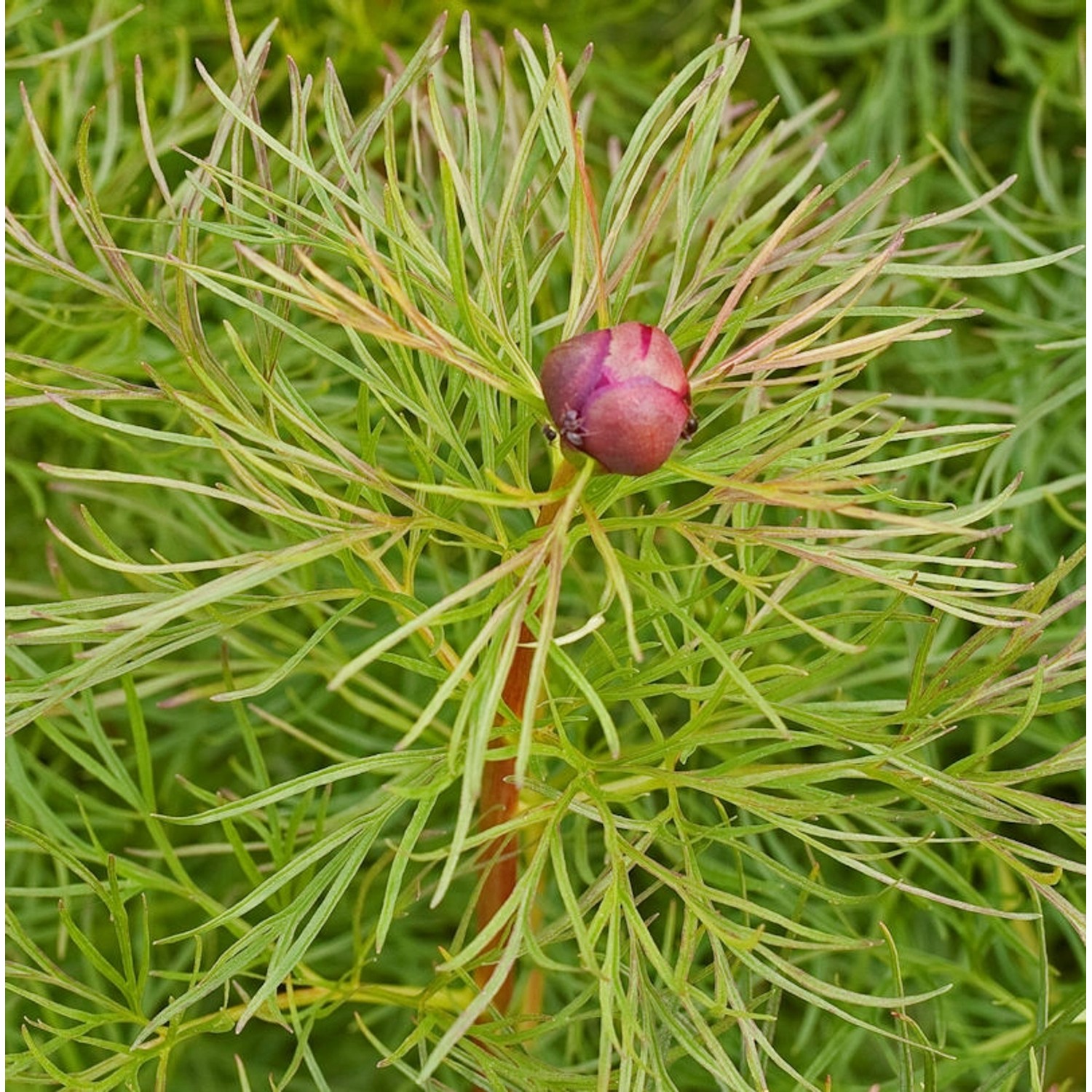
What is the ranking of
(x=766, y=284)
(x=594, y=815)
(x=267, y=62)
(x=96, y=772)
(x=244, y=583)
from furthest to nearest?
(x=267, y=62) < (x=766, y=284) < (x=96, y=772) < (x=594, y=815) < (x=244, y=583)

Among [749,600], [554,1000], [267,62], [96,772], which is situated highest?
[267,62]

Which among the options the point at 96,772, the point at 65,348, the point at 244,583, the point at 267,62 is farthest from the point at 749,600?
the point at 267,62

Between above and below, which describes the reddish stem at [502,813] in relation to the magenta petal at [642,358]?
below

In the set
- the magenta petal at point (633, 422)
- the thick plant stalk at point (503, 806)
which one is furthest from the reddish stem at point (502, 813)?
the magenta petal at point (633, 422)

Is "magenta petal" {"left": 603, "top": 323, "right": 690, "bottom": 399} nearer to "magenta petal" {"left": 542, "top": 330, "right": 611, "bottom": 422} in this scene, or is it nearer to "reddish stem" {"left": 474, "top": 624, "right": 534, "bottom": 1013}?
"magenta petal" {"left": 542, "top": 330, "right": 611, "bottom": 422}

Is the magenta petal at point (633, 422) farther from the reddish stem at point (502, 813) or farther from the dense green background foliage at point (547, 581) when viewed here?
the reddish stem at point (502, 813)

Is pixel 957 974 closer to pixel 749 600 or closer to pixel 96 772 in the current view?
pixel 749 600

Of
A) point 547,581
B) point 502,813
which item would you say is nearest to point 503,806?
point 502,813
